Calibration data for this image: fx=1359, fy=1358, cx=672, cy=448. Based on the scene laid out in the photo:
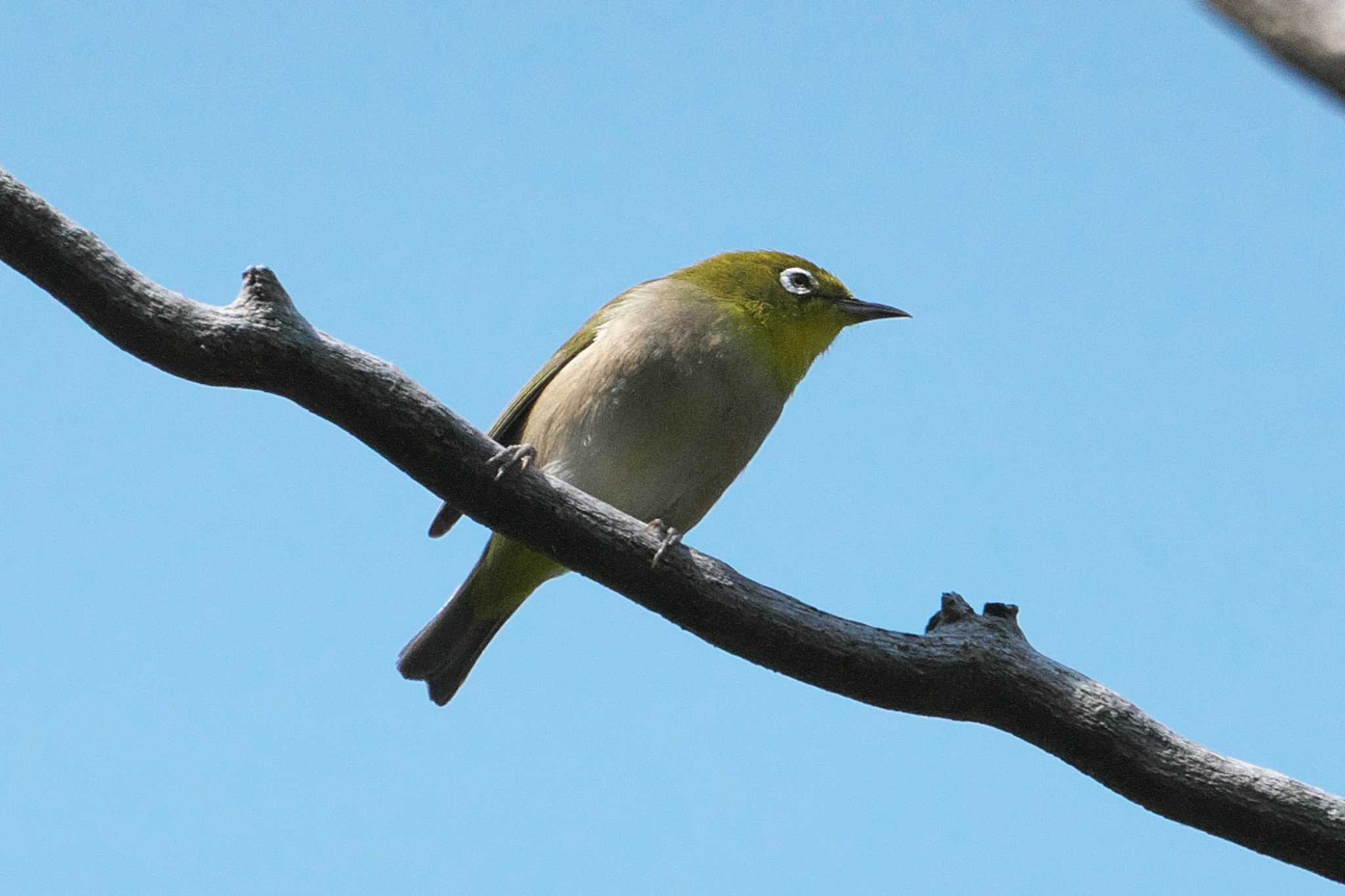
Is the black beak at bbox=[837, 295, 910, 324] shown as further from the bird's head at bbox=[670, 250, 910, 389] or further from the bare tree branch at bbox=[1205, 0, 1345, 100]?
the bare tree branch at bbox=[1205, 0, 1345, 100]

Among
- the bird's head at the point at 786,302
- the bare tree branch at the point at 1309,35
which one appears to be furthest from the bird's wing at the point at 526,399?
→ the bare tree branch at the point at 1309,35

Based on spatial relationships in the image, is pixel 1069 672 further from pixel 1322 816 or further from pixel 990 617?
pixel 1322 816

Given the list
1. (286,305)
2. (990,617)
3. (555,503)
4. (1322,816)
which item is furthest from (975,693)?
(286,305)

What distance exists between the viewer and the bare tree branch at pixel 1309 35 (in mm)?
2311

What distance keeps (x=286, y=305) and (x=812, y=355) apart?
10.7 ft

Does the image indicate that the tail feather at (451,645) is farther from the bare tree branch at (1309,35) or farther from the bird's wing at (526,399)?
the bare tree branch at (1309,35)

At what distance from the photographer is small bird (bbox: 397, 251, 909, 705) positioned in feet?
19.2

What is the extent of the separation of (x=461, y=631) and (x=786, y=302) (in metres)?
2.21

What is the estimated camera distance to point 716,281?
6621mm

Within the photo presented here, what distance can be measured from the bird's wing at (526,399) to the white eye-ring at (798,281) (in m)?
0.83

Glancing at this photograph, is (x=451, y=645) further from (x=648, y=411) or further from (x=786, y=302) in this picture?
(x=786, y=302)

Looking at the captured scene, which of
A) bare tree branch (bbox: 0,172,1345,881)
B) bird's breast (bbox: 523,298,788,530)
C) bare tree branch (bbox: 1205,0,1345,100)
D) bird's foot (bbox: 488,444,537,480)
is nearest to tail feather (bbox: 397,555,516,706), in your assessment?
bird's breast (bbox: 523,298,788,530)

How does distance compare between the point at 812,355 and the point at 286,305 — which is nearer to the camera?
the point at 286,305

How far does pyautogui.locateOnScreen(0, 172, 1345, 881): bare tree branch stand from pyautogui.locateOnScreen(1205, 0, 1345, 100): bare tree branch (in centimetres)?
238
